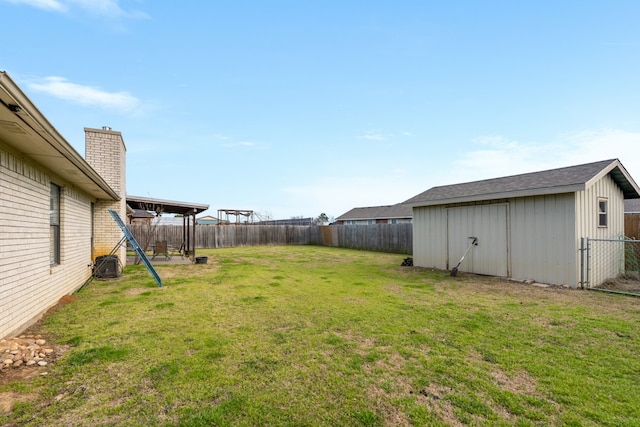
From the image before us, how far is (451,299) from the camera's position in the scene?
6031 mm

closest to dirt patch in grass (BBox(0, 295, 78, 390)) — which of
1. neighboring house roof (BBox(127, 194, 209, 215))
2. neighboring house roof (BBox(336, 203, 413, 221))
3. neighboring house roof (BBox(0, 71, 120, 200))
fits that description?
neighboring house roof (BBox(0, 71, 120, 200))

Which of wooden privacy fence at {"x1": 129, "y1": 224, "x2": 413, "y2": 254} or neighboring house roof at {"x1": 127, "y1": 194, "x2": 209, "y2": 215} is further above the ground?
neighboring house roof at {"x1": 127, "y1": 194, "x2": 209, "y2": 215}

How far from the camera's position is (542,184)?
769cm

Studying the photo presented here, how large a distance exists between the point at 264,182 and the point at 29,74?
19.7 m

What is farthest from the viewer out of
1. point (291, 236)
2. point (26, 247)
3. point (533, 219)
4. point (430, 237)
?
point (291, 236)

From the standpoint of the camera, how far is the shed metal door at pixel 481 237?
8492 mm

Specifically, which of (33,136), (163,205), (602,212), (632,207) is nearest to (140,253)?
(33,136)

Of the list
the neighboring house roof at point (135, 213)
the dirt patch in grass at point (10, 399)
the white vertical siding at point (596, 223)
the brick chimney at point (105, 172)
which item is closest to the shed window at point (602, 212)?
the white vertical siding at point (596, 223)

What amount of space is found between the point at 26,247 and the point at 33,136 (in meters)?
1.86

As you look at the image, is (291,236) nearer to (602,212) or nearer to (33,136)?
(602,212)

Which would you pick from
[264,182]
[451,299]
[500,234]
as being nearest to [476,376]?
[451,299]

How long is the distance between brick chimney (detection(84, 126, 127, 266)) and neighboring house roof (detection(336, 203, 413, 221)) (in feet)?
74.3

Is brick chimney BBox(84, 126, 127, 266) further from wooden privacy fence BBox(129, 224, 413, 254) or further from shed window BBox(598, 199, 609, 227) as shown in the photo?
shed window BBox(598, 199, 609, 227)

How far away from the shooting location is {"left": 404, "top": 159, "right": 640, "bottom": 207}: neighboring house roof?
7.20 metres
